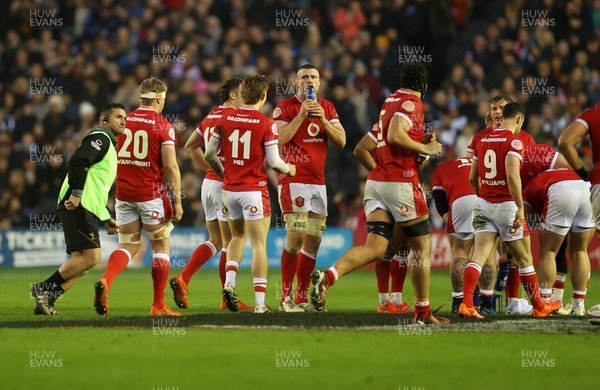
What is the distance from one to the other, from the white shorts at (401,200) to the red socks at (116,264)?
9.93 feet

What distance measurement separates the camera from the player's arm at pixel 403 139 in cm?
1053

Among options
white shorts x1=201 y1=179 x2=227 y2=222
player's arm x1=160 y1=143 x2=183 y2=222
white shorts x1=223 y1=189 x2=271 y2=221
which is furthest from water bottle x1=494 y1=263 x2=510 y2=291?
player's arm x1=160 y1=143 x2=183 y2=222

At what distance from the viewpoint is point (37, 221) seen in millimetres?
23141

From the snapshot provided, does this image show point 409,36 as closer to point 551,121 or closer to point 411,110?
point 551,121

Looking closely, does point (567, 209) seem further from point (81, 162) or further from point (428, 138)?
point (81, 162)

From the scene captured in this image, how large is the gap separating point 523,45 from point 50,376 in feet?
60.4

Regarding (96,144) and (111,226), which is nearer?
(96,144)

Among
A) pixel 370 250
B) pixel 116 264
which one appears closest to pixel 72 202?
pixel 116 264

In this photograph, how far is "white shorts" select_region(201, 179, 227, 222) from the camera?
44.3ft

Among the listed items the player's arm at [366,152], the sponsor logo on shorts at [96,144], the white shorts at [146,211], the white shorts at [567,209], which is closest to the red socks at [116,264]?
the white shorts at [146,211]

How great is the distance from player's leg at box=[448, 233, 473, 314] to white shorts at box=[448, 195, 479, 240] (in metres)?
0.05

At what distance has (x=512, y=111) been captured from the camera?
11.8 m

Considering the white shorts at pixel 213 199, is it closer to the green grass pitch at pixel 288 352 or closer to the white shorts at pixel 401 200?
the green grass pitch at pixel 288 352

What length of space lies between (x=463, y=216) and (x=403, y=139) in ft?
8.78
